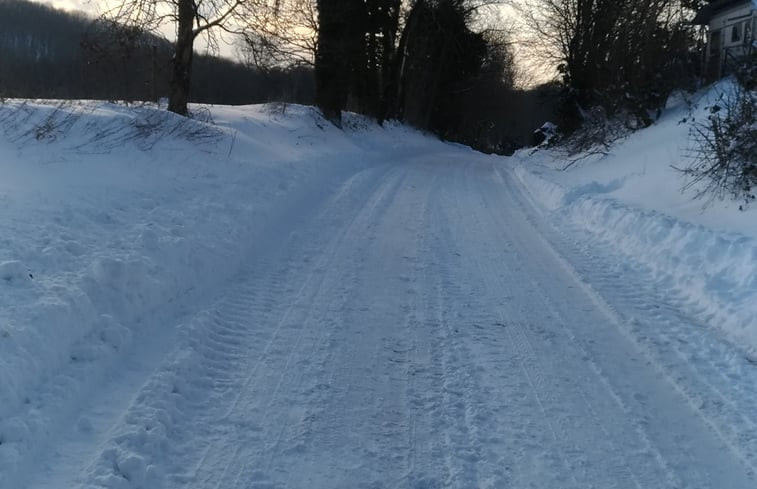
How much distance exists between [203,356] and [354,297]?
197cm

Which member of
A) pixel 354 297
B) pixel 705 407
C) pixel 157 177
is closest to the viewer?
pixel 705 407

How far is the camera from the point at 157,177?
30.4 ft

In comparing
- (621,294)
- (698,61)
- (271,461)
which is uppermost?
(698,61)

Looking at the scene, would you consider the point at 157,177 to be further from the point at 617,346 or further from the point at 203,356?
the point at 617,346

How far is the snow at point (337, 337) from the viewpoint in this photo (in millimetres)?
3719

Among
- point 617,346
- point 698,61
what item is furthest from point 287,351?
point 698,61

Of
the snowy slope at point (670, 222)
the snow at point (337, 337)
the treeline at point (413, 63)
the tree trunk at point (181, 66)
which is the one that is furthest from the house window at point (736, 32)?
the tree trunk at point (181, 66)

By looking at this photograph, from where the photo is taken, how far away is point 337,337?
214 inches

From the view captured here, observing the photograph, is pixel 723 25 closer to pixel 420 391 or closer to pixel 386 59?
pixel 386 59

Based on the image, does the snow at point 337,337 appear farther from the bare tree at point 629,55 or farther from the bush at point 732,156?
the bare tree at point 629,55

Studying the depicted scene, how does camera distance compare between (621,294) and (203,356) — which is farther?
(621,294)

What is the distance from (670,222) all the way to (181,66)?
11528 millimetres

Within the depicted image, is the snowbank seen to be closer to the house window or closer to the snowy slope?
the snowy slope

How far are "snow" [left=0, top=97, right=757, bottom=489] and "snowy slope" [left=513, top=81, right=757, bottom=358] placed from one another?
0.15 feet
